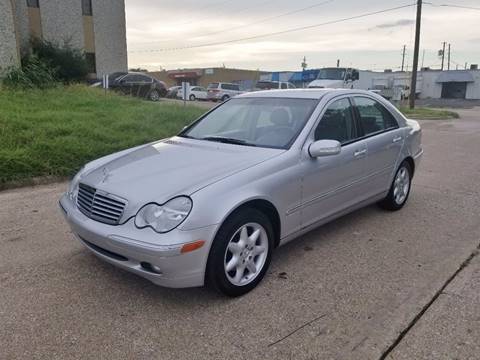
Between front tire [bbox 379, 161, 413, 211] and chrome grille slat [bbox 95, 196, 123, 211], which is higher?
chrome grille slat [bbox 95, 196, 123, 211]

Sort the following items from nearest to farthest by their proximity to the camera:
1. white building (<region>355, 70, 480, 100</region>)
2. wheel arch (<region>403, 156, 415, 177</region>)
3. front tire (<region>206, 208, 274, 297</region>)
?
front tire (<region>206, 208, 274, 297</region>) < wheel arch (<region>403, 156, 415, 177</region>) < white building (<region>355, 70, 480, 100</region>)

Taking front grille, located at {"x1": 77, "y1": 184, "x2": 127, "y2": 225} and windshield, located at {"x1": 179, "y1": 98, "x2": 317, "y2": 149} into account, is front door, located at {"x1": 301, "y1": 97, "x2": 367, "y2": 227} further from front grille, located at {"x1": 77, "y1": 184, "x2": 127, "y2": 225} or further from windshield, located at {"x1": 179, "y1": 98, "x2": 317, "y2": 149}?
front grille, located at {"x1": 77, "y1": 184, "x2": 127, "y2": 225}

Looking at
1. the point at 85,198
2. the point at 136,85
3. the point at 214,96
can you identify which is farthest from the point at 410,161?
the point at 214,96

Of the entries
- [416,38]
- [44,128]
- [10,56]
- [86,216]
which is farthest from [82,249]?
[416,38]

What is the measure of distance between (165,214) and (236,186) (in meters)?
0.56

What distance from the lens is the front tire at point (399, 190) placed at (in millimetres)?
5016

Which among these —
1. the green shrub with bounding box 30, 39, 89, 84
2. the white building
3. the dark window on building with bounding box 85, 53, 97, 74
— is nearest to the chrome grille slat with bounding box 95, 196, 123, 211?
the green shrub with bounding box 30, 39, 89, 84

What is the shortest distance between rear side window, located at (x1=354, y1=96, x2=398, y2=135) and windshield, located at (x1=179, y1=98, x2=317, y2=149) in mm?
745

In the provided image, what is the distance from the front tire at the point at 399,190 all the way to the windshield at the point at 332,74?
21.6 m

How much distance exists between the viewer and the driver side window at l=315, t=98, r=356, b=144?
3908 mm

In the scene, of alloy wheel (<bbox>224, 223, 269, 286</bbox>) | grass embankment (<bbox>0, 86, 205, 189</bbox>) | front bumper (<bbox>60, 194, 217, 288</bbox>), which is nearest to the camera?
front bumper (<bbox>60, 194, 217, 288</bbox>)

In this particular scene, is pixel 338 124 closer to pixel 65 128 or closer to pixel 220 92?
pixel 65 128

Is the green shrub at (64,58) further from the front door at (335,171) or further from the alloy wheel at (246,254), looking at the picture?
the alloy wheel at (246,254)

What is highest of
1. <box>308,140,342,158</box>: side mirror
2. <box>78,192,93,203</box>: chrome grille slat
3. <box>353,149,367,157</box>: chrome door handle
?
<box>308,140,342,158</box>: side mirror
